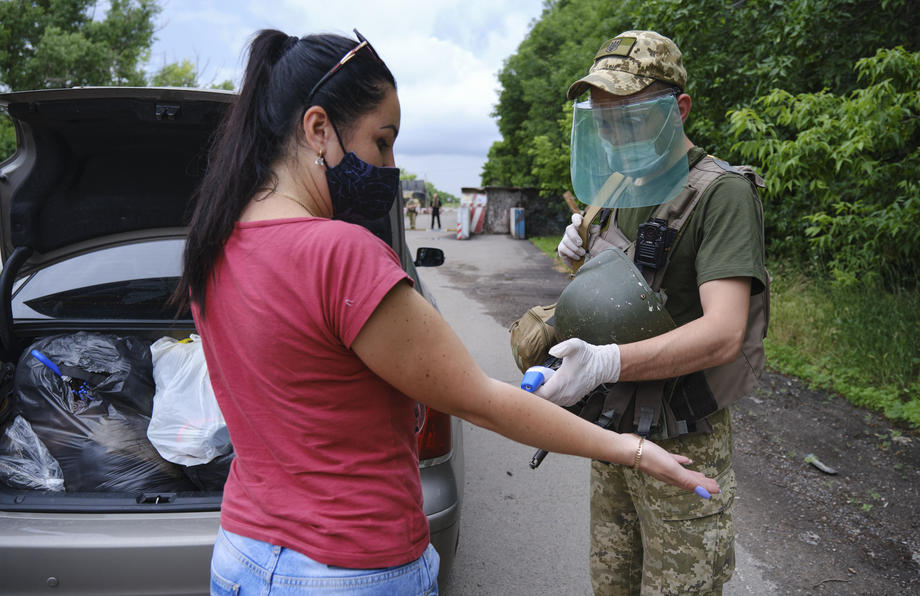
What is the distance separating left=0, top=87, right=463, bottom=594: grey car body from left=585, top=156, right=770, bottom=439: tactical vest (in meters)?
0.87

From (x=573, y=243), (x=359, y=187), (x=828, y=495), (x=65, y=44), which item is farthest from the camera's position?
(x=65, y=44)

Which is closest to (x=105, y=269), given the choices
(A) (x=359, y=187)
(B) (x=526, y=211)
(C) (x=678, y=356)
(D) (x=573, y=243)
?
(D) (x=573, y=243)

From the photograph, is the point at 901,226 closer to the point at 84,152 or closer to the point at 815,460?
the point at 815,460

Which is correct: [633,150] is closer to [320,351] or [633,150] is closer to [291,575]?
[320,351]

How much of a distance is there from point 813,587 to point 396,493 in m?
2.56

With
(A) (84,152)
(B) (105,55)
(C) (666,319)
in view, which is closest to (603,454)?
(C) (666,319)

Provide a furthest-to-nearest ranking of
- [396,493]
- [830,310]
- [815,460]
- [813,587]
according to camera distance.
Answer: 1. [830,310]
2. [815,460]
3. [813,587]
4. [396,493]

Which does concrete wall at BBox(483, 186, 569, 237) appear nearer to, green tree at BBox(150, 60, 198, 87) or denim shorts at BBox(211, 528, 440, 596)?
green tree at BBox(150, 60, 198, 87)

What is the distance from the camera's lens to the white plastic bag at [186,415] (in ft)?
8.40

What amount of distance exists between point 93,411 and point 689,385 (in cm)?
241

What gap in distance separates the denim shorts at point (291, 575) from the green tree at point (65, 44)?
2387 centimetres

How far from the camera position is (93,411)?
2.70 meters

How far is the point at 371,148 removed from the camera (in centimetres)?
125

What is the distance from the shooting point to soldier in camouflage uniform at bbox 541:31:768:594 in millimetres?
1653
